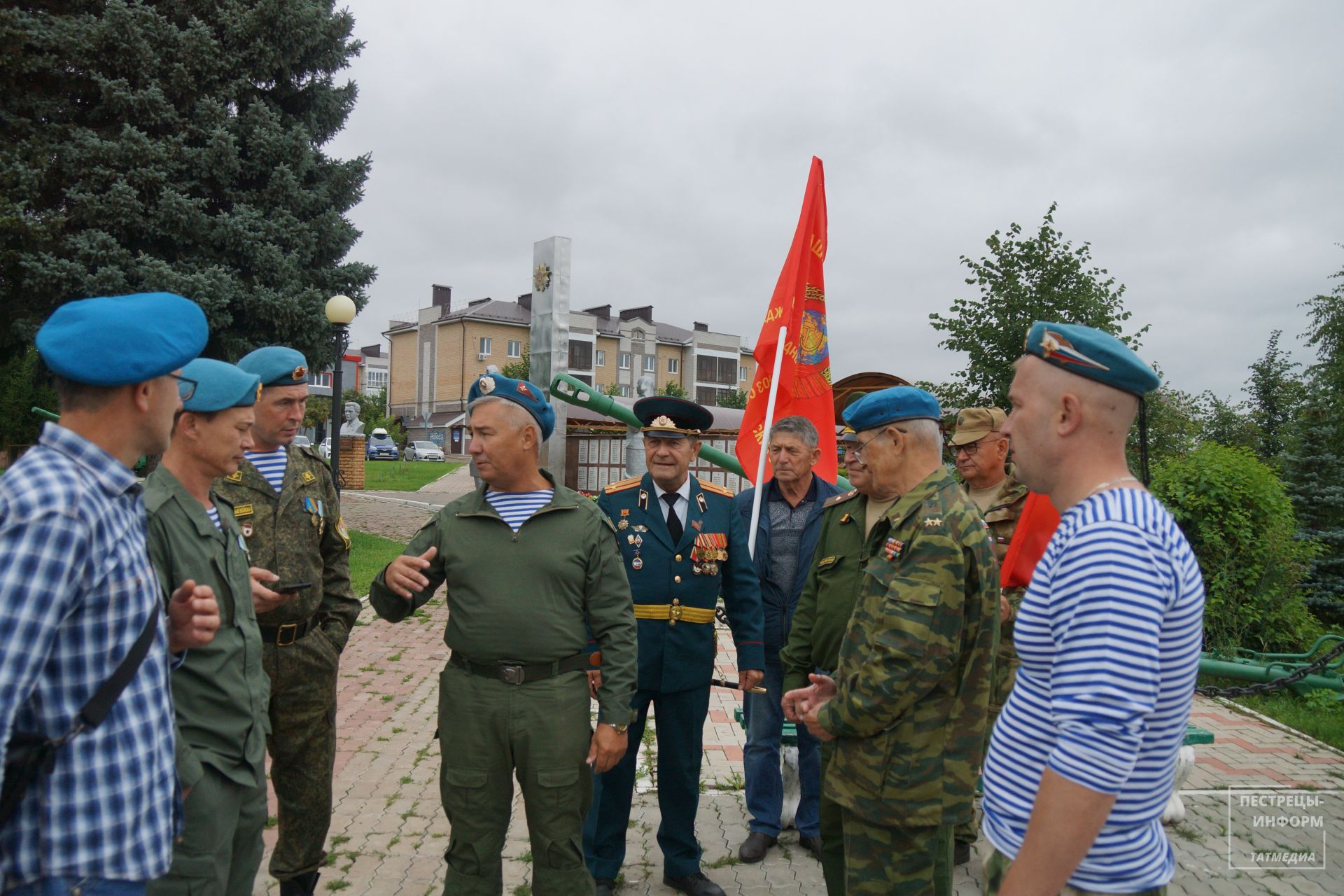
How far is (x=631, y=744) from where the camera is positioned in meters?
3.96

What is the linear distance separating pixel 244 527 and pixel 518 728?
1.37 m

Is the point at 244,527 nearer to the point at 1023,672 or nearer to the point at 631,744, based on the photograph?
the point at 631,744

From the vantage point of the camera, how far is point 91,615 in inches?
63.5

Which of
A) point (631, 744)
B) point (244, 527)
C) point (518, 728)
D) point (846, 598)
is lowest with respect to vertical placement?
point (631, 744)

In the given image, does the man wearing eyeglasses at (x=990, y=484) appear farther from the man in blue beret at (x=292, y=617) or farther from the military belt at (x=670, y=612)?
the man in blue beret at (x=292, y=617)

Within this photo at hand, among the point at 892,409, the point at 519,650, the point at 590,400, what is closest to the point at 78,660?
the point at 519,650

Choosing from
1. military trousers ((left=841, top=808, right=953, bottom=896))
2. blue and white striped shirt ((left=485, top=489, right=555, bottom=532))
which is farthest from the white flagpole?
military trousers ((left=841, top=808, right=953, bottom=896))

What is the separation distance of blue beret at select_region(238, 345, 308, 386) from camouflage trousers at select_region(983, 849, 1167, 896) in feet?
9.78

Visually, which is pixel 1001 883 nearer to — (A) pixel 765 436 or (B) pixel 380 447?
(A) pixel 765 436

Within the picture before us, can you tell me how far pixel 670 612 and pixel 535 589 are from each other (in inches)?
43.1

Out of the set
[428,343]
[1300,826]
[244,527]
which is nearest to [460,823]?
[244,527]

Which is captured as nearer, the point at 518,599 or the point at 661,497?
the point at 518,599

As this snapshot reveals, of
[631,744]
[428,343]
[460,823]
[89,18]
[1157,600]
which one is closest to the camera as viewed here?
[1157,600]

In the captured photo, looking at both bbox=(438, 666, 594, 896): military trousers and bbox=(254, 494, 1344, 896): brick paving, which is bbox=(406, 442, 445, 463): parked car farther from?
bbox=(438, 666, 594, 896): military trousers
